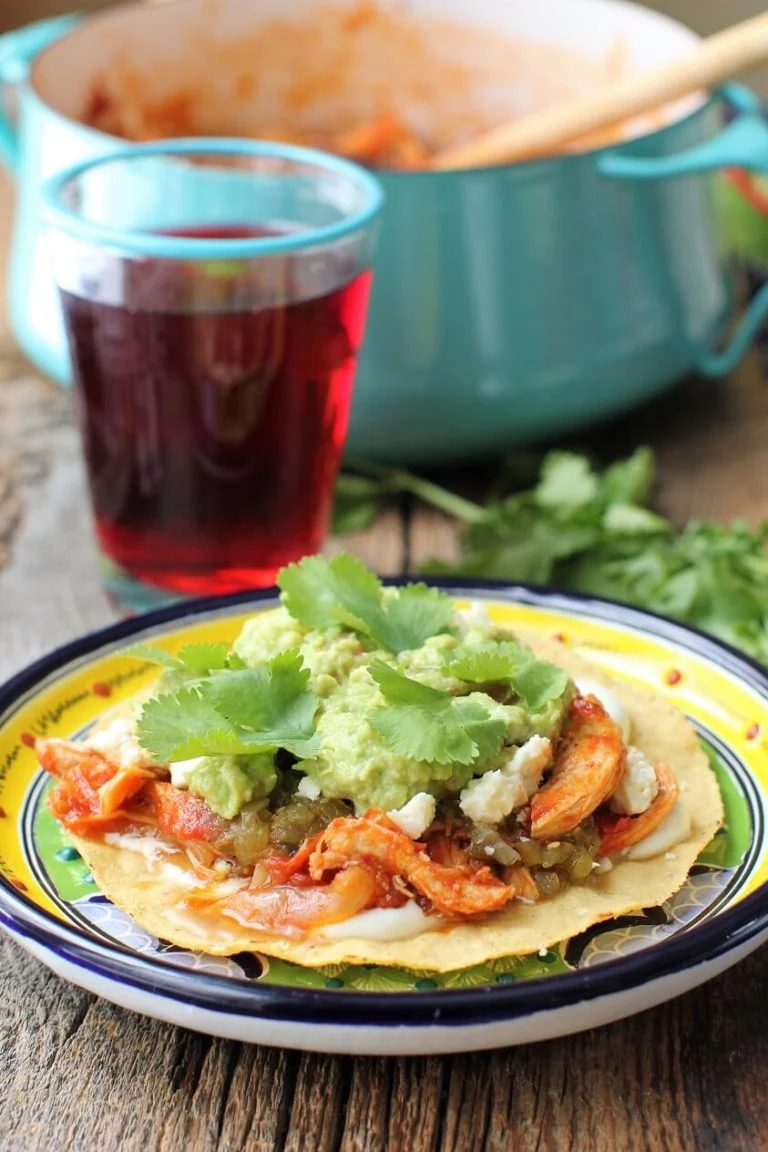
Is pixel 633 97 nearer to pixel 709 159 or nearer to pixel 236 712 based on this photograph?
pixel 709 159

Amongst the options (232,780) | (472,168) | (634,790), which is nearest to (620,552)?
(472,168)

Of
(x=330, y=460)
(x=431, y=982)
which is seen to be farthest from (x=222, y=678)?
(x=330, y=460)

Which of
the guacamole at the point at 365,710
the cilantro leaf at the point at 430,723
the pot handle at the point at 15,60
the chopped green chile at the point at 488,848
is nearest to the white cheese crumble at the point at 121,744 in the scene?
the guacamole at the point at 365,710

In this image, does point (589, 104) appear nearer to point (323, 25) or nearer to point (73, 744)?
point (323, 25)

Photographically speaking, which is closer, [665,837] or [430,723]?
[430,723]

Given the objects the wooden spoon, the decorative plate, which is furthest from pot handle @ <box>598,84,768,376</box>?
the decorative plate

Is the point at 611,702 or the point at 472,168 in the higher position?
the point at 472,168

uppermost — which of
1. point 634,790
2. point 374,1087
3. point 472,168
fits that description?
point 472,168
